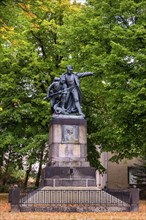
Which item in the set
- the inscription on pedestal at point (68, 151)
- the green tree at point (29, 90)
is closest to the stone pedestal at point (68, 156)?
the inscription on pedestal at point (68, 151)

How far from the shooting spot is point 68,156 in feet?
58.6

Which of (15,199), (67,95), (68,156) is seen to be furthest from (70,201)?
(67,95)

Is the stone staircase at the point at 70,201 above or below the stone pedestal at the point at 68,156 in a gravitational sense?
→ below

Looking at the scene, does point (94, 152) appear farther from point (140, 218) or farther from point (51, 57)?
point (140, 218)

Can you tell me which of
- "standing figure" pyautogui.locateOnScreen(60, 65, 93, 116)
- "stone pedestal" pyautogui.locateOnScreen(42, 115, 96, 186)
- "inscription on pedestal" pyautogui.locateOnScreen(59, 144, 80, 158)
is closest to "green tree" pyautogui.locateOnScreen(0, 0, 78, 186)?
"standing figure" pyautogui.locateOnScreen(60, 65, 93, 116)

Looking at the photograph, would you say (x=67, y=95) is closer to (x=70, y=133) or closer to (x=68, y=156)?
(x=70, y=133)

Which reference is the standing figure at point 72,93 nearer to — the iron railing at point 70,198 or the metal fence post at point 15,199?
the iron railing at point 70,198

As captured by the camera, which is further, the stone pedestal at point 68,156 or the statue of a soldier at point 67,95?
the statue of a soldier at point 67,95

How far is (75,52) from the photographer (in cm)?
2406

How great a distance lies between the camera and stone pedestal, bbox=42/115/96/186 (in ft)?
56.5

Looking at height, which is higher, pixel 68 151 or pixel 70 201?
pixel 68 151

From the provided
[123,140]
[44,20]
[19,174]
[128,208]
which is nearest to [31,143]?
[123,140]

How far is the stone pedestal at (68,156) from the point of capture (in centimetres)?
1722

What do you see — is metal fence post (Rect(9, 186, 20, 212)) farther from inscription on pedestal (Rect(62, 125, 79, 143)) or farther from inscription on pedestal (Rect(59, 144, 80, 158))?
inscription on pedestal (Rect(62, 125, 79, 143))
